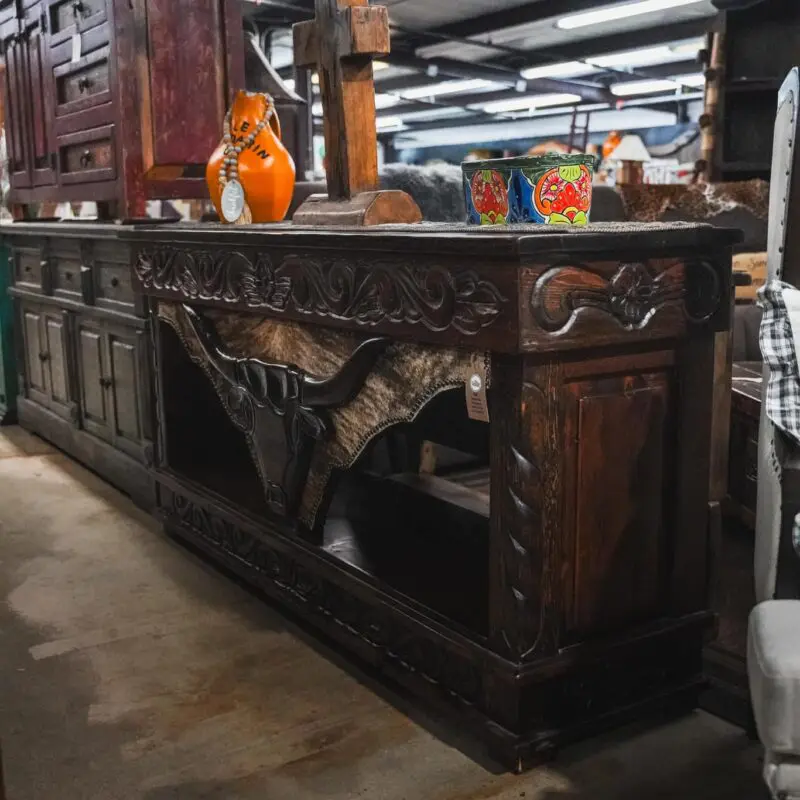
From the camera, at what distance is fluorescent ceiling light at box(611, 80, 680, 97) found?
10.4 meters

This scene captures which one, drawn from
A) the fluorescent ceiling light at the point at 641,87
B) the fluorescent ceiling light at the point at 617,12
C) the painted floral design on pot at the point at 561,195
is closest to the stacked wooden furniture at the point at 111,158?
the painted floral design on pot at the point at 561,195

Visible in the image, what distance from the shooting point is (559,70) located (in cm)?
1012

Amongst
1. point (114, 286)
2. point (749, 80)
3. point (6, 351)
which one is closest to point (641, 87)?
point (749, 80)

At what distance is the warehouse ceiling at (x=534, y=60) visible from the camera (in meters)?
7.50

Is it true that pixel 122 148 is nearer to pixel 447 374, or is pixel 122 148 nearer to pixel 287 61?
pixel 447 374

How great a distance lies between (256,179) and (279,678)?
55.1 inches

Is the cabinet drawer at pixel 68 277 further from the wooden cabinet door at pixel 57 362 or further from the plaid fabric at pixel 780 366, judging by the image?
the plaid fabric at pixel 780 366

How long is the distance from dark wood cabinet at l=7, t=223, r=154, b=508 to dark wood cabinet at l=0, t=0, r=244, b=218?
0.84 feet

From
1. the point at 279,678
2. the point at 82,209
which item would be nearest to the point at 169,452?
the point at 279,678

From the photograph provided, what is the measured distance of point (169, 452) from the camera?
10.1ft

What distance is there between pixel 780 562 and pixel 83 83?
10.7 feet

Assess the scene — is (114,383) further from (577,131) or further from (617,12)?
(577,131)

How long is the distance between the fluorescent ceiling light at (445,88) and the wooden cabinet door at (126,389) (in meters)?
8.12

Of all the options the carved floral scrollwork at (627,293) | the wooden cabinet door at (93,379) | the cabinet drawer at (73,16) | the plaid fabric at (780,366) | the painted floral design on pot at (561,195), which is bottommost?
the wooden cabinet door at (93,379)
